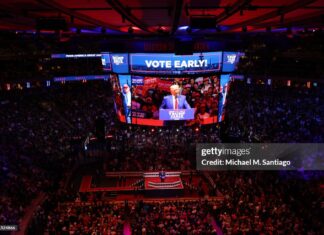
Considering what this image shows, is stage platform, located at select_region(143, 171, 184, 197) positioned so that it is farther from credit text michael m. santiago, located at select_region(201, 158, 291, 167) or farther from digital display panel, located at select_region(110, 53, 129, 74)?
digital display panel, located at select_region(110, 53, 129, 74)

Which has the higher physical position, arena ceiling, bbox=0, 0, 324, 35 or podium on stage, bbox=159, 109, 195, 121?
arena ceiling, bbox=0, 0, 324, 35

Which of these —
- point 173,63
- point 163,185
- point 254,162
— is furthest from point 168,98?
point 254,162

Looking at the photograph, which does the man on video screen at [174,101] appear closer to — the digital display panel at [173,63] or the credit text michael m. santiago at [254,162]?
the digital display panel at [173,63]

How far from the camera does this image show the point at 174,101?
1430 centimetres

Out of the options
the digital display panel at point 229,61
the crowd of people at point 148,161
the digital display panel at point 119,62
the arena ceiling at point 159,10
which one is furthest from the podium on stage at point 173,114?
the arena ceiling at point 159,10

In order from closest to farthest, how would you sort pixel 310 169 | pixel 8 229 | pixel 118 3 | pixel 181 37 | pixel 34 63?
pixel 118 3, pixel 181 37, pixel 8 229, pixel 310 169, pixel 34 63

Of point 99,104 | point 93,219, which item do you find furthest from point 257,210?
point 99,104

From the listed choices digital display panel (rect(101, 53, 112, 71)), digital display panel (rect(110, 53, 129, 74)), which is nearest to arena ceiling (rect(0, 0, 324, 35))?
digital display panel (rect(110, 53, 129, 74))

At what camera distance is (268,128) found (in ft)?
78.9

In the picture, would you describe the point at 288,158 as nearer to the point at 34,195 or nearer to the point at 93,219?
the point at 93,219

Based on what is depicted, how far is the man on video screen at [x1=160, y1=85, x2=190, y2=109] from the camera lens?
14.2m

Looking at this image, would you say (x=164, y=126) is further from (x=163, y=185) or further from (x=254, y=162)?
(x=254, y=162)

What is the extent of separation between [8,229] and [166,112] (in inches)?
273

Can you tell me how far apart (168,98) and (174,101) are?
26 centimetres
